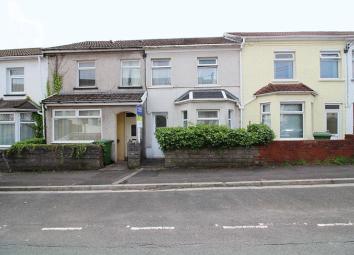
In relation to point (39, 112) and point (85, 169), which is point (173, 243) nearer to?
point (85, 169)

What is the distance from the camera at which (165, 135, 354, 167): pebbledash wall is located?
40.7ft

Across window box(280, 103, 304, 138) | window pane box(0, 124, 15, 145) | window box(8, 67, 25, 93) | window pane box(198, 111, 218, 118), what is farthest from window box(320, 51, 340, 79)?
window pane box(0, 124, 15, 145)

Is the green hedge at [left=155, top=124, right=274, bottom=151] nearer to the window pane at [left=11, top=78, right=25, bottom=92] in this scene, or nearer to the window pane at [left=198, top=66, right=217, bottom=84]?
the window pane at [left=198, top=66, right=217, bottom=84]

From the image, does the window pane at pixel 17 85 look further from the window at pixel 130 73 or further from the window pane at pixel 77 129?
the window at pixel 130 73

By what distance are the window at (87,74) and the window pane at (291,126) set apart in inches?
426

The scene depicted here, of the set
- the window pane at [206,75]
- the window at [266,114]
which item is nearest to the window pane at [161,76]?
the window pane at [206,75]

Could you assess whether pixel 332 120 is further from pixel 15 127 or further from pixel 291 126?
pixel 15 127

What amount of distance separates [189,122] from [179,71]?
3.38 metres

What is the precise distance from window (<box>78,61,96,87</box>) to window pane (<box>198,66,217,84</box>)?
6157 millimetres

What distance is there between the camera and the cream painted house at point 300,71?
1608cm

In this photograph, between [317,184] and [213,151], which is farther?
[213,151]

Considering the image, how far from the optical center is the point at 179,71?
54.3 ft

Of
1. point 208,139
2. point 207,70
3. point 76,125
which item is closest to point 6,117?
point 76,125

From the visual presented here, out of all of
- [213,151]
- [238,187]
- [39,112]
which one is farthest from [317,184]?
[39,112]
